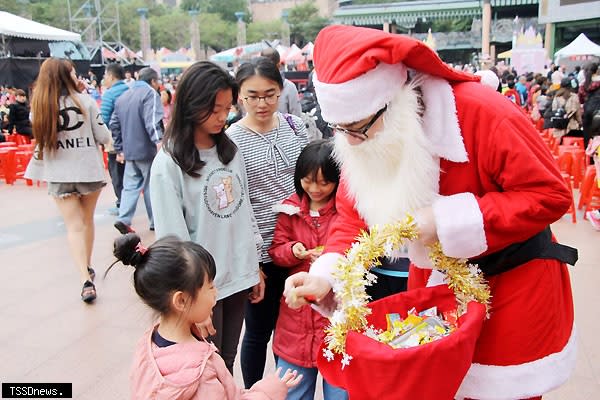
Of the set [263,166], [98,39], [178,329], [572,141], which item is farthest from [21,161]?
[98,39]

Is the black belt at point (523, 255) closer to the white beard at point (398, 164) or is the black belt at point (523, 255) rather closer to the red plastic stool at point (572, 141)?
the white beard at point (398, 164)

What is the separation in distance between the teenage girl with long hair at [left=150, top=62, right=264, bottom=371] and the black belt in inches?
40.4

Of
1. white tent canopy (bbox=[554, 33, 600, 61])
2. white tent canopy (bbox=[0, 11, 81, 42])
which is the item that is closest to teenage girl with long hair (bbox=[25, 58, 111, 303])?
white tent canopy (bbox=[0, 11, 81, 42])

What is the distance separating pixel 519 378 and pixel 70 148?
3.41 m

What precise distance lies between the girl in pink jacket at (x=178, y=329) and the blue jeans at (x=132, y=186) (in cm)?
407

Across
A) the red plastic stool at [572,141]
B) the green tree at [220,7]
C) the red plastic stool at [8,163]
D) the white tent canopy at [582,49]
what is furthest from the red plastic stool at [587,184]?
the green tree at [220,7]

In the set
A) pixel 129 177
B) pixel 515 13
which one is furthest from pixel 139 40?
pixel 129 177

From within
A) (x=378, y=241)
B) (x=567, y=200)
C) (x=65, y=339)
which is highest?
(x=567, y=200)

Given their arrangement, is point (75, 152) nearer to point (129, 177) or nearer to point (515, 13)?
point (129, 177)

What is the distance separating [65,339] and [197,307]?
2.13 m

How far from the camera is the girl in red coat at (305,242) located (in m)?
2.40

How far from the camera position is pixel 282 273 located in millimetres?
2613

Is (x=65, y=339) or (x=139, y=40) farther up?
(x=139, y=40)

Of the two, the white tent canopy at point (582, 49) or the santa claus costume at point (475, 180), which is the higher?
the white tent canopy at point (582, 49)
